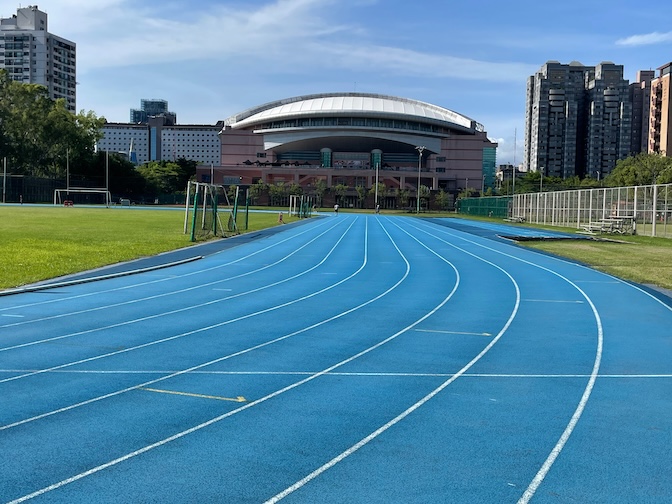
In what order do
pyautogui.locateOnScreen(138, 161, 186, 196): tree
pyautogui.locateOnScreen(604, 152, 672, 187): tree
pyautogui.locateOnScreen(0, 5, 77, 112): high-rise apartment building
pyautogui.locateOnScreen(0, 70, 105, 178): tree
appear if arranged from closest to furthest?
pyautogui.locateOnScreen(604, 152, 672, 187): tree → pyautogui.locateOnScreen(0, 70, 105, 178): tree → pyautogui.locateOnScreen(138, 161, 186, 196): tree → pyautogui.locateOnScreen(0, 5, 77, 112): high-rise apartment building

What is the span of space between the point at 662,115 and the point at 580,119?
47.2 metres

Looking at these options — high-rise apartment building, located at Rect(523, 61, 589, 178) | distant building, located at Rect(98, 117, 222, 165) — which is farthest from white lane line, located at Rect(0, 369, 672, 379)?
distant building, located at Rect(98, 117, 222, 165)

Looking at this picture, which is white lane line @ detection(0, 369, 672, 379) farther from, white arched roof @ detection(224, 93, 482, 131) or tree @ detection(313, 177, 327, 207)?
white arched roof @ detection(224, 93, 482, 131)

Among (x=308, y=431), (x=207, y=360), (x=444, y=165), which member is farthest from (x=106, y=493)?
(x=444, y=165)

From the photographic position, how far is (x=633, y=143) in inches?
5758

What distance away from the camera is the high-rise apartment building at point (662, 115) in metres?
103

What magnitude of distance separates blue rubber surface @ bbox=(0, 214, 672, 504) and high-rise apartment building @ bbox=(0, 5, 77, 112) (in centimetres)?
14400

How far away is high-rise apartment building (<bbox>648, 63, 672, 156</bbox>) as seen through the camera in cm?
10269

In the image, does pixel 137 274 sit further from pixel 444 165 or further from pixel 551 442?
A: pixel 444 165

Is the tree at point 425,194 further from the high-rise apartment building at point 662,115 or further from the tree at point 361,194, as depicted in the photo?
the high-rise apartment building at point 662,115

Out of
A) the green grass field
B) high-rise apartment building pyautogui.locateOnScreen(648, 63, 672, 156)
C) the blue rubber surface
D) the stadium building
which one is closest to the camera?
the blue rubber surface

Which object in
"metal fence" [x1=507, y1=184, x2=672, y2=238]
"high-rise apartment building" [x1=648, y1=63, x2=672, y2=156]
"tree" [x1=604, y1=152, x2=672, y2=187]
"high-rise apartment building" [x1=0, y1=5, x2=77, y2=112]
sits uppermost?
"high-rise apartment building" [x1=0, y1=5, x2=77, y2=112]

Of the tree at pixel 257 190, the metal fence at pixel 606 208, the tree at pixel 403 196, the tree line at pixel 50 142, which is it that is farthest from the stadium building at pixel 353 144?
the metal fence at pixel 606 208

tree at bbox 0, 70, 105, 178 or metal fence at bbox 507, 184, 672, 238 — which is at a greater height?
tree at bbox 0, 70, 105, 178
